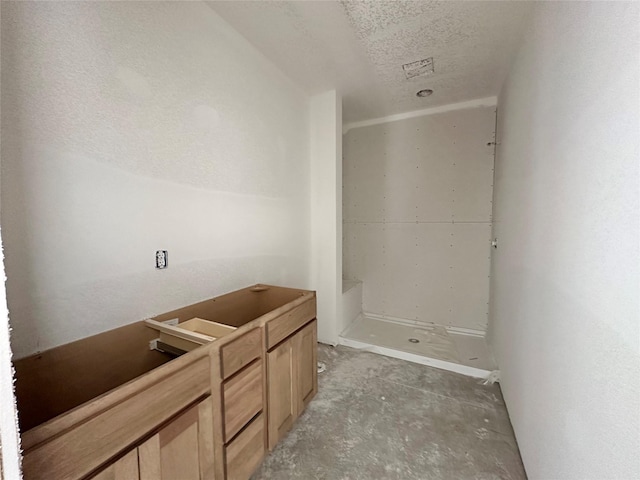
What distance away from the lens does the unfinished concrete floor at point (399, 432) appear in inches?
55.1

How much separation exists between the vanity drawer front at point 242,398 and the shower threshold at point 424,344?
168 cm

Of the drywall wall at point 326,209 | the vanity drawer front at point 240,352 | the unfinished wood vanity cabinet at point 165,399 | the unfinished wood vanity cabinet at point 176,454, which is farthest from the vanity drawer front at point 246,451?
the drywall wall at point 326,209

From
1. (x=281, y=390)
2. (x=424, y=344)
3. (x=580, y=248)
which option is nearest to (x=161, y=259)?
(x=281, y=390)

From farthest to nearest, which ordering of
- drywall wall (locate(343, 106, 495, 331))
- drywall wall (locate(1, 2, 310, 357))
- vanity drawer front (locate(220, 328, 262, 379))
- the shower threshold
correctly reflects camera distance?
1. drywall wall (locate(343, 106, 495, 331))
2. the shower threshold
3. vanity drawer front (locate(220, 328, 262, 379))
4. drywall wall (locate(1, 2, 310, 357))

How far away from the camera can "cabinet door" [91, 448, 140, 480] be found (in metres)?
0.74

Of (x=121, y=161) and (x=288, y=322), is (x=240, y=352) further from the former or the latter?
(x=121, y=161)

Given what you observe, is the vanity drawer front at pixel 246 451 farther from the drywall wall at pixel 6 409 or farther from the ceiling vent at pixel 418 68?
the ceiling vent at pixel 418 68

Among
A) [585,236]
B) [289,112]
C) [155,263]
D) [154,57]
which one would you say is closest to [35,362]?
[155,263]

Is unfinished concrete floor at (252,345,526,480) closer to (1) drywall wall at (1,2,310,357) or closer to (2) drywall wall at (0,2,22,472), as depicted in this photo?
(1) drywall wall at (1,2,310,357)

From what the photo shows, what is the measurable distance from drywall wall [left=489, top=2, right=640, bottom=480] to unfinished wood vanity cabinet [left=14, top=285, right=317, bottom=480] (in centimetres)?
128

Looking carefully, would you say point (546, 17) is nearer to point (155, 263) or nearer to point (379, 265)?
point (155, 263)

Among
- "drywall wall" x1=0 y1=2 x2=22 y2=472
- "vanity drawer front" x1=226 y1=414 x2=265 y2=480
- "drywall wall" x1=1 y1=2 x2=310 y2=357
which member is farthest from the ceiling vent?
"vanity drawer front" x1=226 y1=414 x2=265 y2=480

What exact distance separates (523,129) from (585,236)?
1143 mm

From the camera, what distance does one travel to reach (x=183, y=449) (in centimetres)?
96
